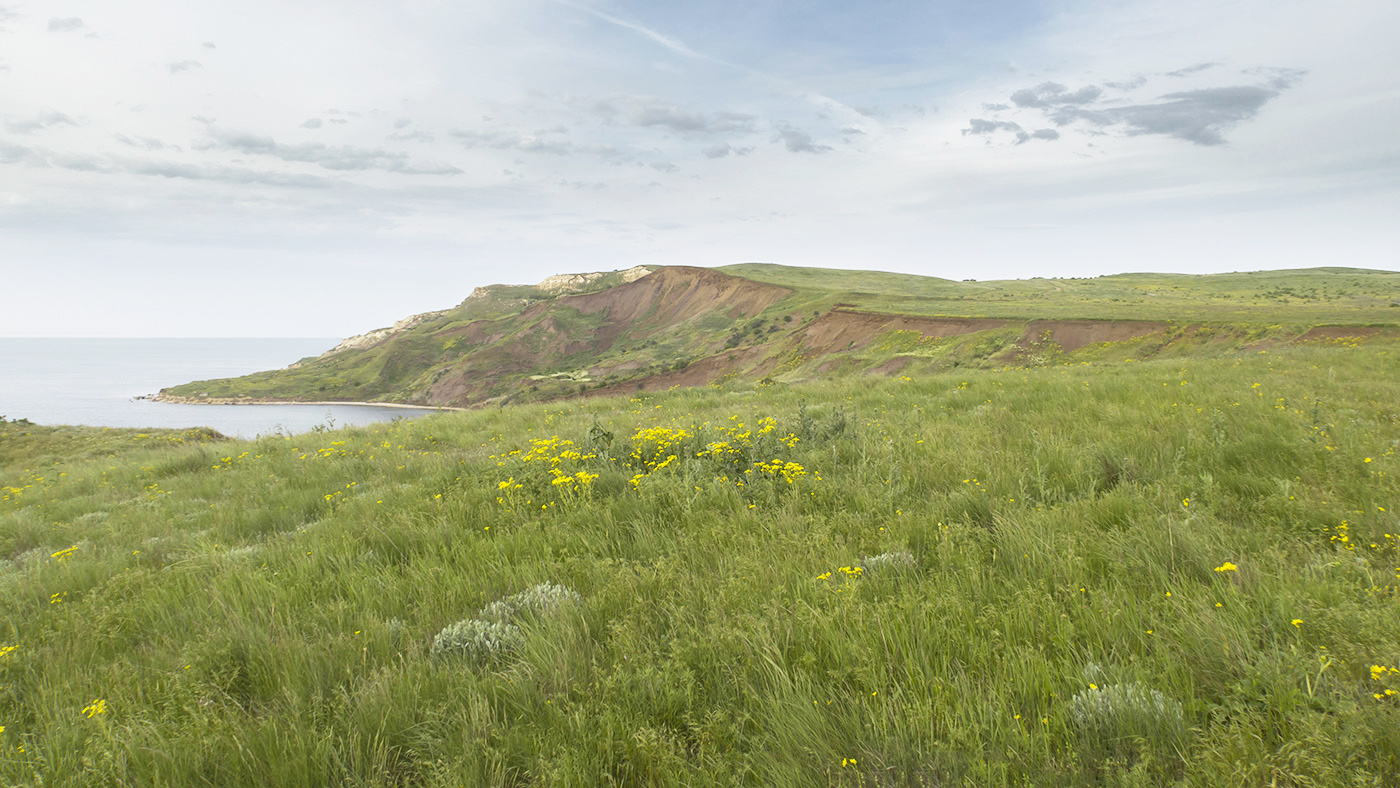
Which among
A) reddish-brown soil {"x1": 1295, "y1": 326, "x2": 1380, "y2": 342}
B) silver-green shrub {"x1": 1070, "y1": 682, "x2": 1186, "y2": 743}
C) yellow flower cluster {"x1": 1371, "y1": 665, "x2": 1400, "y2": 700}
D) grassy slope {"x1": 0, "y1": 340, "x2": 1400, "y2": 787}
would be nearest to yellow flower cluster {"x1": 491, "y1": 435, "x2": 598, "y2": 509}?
grassy slope {"x1": 0, "y1": 340, "x2": 1400, "y2": 787}

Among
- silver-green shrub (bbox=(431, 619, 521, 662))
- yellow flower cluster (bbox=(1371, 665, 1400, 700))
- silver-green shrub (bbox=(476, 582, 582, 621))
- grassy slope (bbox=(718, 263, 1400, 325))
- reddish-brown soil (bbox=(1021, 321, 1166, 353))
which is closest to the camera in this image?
yellow flower cluster (bbox=(1371, 665, 1400, 700))

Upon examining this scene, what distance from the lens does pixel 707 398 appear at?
50.2 feet

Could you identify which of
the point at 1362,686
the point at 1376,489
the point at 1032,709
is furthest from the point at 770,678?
the point at 1376,489

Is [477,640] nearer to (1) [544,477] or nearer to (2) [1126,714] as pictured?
(2) [1126,714]

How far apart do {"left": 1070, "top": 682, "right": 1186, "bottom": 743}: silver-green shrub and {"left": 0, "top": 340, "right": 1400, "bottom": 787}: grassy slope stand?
0.04ft

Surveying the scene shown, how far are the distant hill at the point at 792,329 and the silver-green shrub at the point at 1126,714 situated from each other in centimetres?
2081

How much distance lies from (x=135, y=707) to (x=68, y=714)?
236 millimetres

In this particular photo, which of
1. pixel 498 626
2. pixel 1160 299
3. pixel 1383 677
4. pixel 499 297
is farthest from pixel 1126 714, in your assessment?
pixel 499 297

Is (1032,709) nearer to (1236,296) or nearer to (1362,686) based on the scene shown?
(1362,686)

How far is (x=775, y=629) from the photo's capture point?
2441mm

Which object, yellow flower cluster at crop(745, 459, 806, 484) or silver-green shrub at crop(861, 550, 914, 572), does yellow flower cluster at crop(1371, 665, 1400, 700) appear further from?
yellow flower cluster at crop(745, 459, 806, 484)

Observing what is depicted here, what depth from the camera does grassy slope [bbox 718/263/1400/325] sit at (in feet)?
105

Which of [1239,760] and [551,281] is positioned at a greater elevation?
[551,281]

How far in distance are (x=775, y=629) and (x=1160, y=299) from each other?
2589 inches
